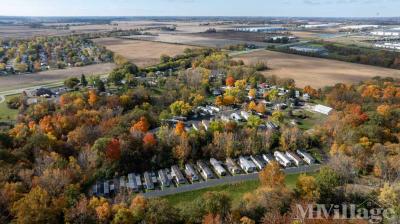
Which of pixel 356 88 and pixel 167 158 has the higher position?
pixel 356 88

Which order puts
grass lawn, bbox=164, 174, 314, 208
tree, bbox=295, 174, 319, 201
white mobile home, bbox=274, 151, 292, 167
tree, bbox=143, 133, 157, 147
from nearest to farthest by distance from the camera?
tree, bbox=295, 174, 319, 201, grass lawn, bbox=164, 174, 314, 208, white mobile home, bbox=274, 151, 292, 167, tree, bbox=143, 133, 157, 147

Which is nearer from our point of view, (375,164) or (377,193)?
(377,193)

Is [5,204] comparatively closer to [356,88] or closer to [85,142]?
[85,142]

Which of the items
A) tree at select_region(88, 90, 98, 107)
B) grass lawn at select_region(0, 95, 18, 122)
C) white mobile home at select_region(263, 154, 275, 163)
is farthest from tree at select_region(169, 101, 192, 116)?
grass lawn at select_region(0, 95, 18, 122)

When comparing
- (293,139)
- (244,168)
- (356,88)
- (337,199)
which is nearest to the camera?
(337,199)

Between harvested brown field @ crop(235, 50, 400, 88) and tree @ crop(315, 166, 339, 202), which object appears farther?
harvested brown field @ crop(235, 50, 400, 88)

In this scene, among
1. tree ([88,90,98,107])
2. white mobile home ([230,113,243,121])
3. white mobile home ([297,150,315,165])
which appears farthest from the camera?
tree ([88,90,98,107])

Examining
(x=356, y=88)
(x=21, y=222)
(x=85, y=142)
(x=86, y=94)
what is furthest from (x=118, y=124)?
(x=356, y=88)

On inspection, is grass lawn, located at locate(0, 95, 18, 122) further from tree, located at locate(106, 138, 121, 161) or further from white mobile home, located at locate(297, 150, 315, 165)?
white mobile home, located at locate(297, 150, 315, 165)
